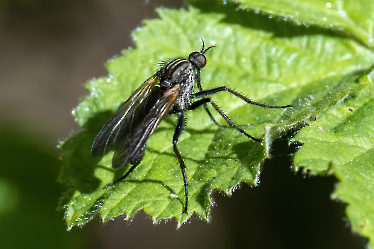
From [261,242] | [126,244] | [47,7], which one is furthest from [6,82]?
[261,242]

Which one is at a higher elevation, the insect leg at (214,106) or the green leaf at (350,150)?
the insect leg at (214,106)

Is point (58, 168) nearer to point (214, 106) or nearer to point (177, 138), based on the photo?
point (177, 138)

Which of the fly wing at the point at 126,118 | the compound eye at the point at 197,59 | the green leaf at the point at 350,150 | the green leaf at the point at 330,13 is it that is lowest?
the green leaf at the point at 350,150

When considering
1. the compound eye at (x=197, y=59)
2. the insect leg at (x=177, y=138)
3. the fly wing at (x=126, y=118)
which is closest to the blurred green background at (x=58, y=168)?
the fly wing at (x=126, y=118)

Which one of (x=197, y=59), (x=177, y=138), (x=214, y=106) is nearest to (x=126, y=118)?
(x=177, y=138)

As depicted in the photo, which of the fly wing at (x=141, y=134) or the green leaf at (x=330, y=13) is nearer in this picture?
the fly wing at (x=141, y=134)

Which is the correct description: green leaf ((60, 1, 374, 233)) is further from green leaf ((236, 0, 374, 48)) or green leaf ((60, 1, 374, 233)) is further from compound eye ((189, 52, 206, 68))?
compound eye ((189, 52, 206, 68))

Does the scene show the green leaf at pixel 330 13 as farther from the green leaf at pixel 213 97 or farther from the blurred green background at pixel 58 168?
the blurred green background at pixel 58 168
